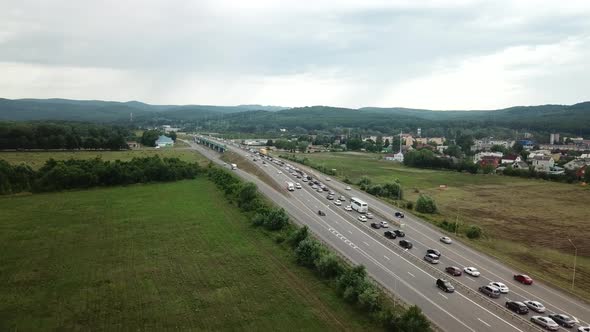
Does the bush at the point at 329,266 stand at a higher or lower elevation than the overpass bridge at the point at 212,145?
lower

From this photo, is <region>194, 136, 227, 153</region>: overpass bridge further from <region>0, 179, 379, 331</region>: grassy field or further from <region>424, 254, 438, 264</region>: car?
<region>424, 254, 438, 264</region>: car

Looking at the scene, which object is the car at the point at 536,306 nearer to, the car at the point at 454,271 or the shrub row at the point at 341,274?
the car at the point at 454,271

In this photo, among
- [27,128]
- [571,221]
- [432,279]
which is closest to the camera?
[432,279]

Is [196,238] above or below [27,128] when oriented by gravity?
below

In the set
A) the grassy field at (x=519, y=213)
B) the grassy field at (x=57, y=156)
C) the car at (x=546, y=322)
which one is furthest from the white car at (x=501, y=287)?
the grassy field at (x=57, y=156)

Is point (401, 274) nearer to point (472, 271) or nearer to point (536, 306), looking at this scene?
point (472, 271)

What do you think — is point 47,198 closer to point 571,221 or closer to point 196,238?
point 196,238

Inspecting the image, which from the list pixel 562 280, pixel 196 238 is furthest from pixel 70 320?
pixel 562 280
